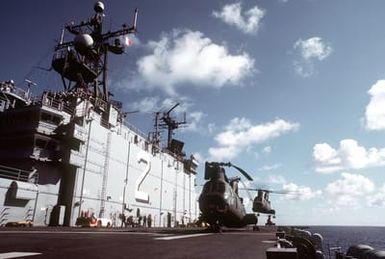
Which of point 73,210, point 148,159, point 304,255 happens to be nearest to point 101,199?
point 73,210

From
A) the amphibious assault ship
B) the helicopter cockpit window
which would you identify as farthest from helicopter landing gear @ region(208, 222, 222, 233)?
the amphibious assault ship

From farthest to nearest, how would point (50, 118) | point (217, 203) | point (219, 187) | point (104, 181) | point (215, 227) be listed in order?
point (104, 181) → point (50, 118) → point (215, 227) → point (219, 187) → point (217, 203)

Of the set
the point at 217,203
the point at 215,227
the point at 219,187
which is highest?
the point at 219,187

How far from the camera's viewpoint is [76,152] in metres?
33.5

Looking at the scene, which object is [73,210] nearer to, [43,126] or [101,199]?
[101,199]

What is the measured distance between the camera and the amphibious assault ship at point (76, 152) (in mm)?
31266

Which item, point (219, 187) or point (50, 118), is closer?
point (219, 187)

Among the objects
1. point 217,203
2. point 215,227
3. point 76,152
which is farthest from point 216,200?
point 76,152

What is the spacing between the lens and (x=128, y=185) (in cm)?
4409

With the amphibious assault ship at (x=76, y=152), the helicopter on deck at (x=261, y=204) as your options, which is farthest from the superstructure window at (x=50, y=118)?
the helicopter on deck at (x=261, y=204)

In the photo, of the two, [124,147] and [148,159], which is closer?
[124,147]

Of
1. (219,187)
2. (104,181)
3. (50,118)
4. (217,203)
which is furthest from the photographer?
(104,181)

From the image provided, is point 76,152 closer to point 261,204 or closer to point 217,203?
point 217,203

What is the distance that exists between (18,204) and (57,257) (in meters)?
26.3
